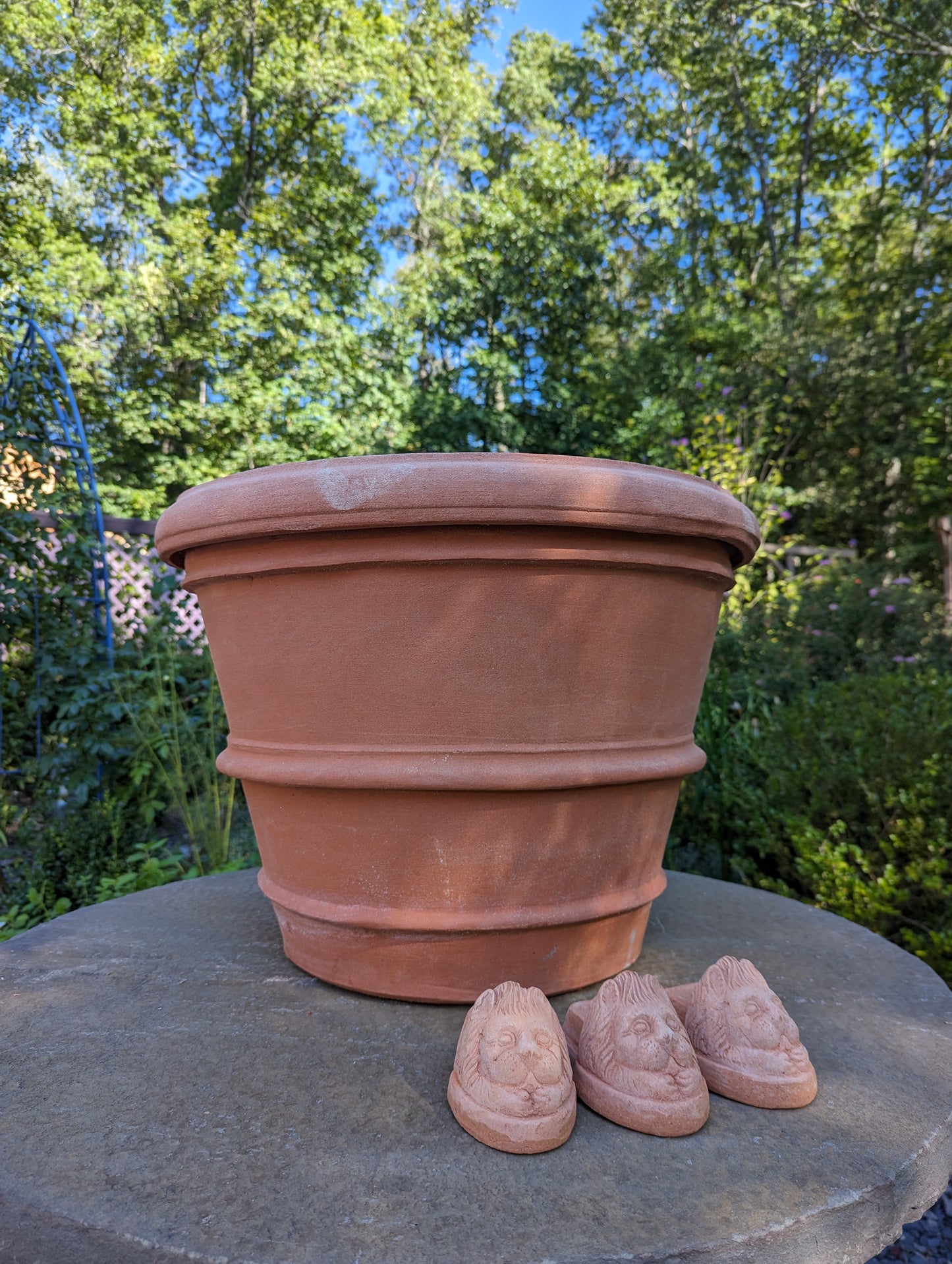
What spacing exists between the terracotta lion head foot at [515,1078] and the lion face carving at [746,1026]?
19 centimetres

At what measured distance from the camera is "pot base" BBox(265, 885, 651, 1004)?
1.08 meters

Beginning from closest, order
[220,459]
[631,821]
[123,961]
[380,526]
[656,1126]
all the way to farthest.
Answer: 1. [656,1126]
2. [380,526]
3. [631,821]
4. [123,961]
5. [220,459]

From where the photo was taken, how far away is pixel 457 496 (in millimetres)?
957

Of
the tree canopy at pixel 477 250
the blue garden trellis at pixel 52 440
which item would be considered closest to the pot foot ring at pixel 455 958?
the blue garden trellis at pixel 52 440

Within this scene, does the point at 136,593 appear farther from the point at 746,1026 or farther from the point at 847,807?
the point at 746,1026

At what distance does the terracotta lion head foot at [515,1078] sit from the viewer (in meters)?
0.79

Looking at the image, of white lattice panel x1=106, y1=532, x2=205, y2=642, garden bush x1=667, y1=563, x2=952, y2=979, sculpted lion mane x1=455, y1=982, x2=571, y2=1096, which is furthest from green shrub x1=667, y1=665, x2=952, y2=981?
white lattice panel x1=106, y1=532, x2=205, y2=642

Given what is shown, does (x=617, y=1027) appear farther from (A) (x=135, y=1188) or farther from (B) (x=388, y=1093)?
(A) (x=135, y=1188)

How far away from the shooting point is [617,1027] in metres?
0.87

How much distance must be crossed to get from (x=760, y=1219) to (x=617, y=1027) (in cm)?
22

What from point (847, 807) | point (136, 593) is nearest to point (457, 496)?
point (847, 807)

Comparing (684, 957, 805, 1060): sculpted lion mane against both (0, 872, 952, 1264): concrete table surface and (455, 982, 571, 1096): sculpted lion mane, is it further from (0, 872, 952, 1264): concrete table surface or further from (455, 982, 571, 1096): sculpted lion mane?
(455, 982, 571, 1096): sculpted lion mane

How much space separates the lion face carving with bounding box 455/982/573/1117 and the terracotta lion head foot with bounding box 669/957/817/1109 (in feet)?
0.63

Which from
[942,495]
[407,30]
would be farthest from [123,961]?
[407,30]
